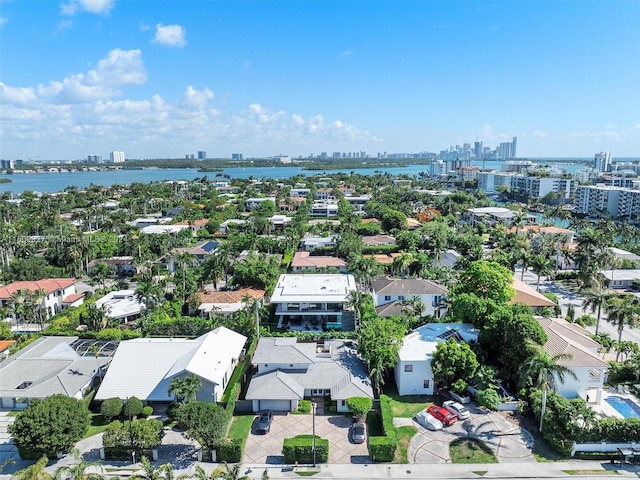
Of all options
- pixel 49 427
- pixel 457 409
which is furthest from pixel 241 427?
pixel 457 409

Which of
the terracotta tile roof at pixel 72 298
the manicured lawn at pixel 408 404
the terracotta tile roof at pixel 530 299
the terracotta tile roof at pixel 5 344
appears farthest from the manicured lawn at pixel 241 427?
the terracotta tile roof at pixel 72 298

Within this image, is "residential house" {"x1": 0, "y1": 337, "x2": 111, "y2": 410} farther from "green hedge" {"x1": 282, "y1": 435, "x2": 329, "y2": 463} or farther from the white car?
the white car

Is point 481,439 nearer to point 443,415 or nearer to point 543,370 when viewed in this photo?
point 443,415

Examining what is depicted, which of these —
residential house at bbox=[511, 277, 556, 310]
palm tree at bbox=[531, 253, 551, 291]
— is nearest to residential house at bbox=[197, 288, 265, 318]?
residential house at bbox=[511, 277, 556, 310]

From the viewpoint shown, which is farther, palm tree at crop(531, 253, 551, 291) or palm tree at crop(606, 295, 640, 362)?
palm tree at crop(531, 253, 551, 291)

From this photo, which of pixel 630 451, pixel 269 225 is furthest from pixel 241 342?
pixel 269 225

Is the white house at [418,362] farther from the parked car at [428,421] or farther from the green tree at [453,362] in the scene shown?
the parked car at [428,421]
